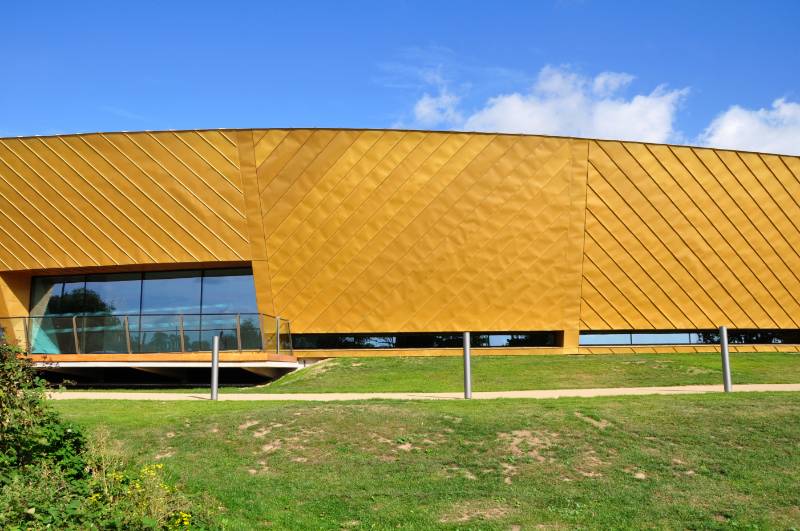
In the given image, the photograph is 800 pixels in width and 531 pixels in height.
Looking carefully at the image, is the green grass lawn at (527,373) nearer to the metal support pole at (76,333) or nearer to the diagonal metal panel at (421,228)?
the diagonal metal panel at (421,228)

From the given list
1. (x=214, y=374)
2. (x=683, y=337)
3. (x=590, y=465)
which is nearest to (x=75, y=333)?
(x=214, y=374)

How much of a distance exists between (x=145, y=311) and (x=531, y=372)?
14756 mm

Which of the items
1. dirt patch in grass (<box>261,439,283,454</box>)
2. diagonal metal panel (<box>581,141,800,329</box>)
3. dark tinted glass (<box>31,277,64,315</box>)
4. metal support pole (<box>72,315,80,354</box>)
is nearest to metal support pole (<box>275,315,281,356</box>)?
metal support pole (<box>72,315,80,354</box>)

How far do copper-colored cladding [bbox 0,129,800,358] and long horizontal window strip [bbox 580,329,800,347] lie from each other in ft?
1.83

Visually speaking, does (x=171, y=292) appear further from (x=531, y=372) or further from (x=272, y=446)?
(x=272, y=446)

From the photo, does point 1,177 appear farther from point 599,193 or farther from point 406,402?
point 599,193

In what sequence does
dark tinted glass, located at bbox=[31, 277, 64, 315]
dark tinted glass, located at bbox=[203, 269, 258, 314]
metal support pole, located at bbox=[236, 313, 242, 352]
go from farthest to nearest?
1. dark tinted glass, located at bbox=[31, 277, 64, 315]
2. dark tinted glass, located at bbox=[203, 269, 258, 314]
3. metal support pole, located at bbox=[236, 313, 242, 352]

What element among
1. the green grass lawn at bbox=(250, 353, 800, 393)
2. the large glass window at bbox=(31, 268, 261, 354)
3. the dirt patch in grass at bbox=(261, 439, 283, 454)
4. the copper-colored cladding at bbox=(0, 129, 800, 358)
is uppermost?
the copper-colored cladding at bbox=(0, 129, 800, 358)

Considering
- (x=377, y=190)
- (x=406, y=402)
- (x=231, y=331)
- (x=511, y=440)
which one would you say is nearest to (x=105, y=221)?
(x=231, y=331)

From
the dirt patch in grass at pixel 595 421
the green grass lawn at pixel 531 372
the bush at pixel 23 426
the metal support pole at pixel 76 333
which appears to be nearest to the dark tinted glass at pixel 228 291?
the green grass lawn at pixel 531 372

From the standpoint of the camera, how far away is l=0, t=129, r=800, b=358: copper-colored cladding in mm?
25281

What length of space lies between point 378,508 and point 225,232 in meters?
18.3

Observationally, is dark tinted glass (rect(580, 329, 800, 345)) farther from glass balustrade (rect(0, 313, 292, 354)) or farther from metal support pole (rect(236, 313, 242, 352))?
metal support pole (rect(236, 313, 242, 352))

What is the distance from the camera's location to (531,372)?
21.3 metres
